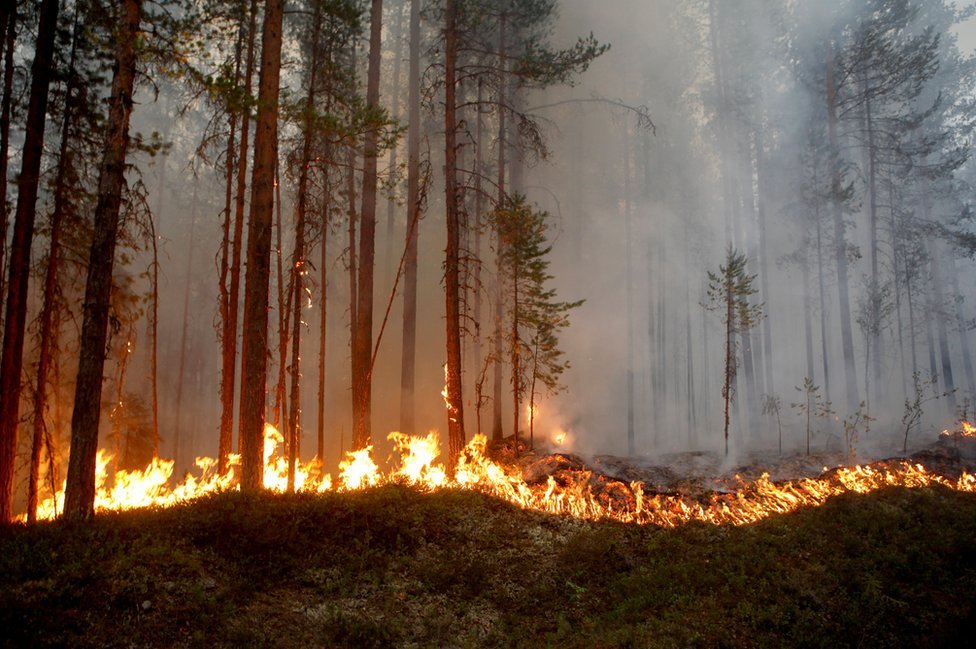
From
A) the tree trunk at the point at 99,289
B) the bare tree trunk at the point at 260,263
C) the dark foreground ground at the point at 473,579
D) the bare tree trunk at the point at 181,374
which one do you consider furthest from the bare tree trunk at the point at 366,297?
Result: the bare tree trunk at the point at 181,374

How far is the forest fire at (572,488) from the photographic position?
31.0 ft

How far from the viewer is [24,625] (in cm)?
485

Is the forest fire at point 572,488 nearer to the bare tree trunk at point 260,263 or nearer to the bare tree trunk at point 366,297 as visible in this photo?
the bare tree trunk at point 260,263

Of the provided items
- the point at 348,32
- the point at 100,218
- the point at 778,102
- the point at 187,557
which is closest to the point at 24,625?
the point at 187,557

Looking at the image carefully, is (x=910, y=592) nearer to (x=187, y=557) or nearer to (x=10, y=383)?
(x=187, y=557)

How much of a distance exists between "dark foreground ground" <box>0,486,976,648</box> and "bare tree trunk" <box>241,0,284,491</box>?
1.51 metres

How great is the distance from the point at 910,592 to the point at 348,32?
63.8 ft

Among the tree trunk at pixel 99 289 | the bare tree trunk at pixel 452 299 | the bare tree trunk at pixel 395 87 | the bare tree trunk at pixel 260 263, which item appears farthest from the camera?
the bare tree trunk at pixel 395 87

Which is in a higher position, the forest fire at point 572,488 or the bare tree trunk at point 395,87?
the bare tree trunk at point 395,87

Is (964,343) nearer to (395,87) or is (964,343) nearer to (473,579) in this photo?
(473,579)

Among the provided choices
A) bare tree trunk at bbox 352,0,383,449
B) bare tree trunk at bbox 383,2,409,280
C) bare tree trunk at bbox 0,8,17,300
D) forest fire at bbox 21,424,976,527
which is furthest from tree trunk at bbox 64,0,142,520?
bare tree trunk at bbox 383,2,409,280

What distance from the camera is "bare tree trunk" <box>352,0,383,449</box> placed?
13.9m

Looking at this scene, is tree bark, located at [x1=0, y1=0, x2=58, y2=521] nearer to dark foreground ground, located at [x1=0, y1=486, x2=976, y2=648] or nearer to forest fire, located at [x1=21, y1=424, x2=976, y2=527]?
forest fire, located at [x1=21, y1=424, x2=976, y2=527]

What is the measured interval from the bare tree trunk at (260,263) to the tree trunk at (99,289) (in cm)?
213
